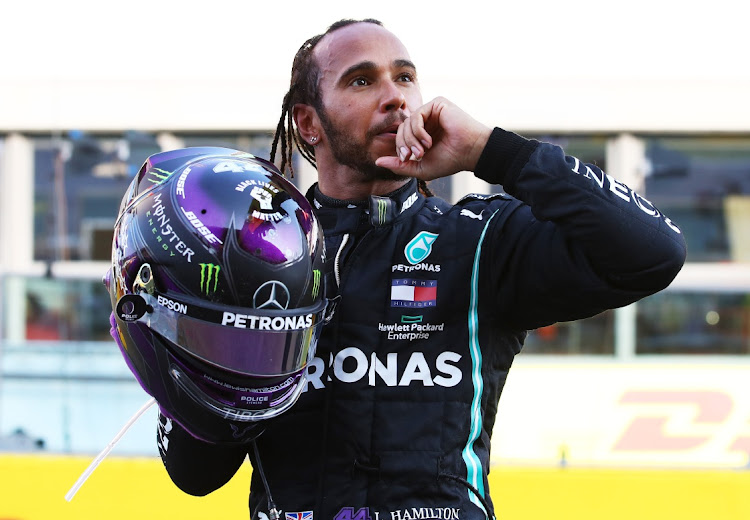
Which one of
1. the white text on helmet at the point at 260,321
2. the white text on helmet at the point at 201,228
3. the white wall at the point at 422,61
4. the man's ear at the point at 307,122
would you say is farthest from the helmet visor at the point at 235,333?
the white wall at the point at 422,61

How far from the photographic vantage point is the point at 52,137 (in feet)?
20.4

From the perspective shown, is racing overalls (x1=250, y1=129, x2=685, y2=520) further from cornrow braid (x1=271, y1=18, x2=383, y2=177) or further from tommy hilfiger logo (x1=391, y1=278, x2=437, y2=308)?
cornrow braid (x1=271, y1=18, x2=383, y2=177)

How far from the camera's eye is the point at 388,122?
5.93ft

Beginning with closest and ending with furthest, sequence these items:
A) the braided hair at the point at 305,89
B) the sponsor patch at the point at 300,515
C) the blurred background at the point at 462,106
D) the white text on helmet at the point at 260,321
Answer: the white text on helmet at the point at 260,321
the sponsor patch at the point at 300,515
the braided hair at the point at 305,89
the blurred background at the point at 462,106

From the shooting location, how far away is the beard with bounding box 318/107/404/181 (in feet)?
5.96

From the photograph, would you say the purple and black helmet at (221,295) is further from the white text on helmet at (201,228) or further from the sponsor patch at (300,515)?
the sponsor patch at (300,515)

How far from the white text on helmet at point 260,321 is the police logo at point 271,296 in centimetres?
2

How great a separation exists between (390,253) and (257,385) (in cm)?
40

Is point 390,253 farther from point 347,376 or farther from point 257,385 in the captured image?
point 257,385

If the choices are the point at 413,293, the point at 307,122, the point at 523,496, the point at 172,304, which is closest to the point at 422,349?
the point at 413,293

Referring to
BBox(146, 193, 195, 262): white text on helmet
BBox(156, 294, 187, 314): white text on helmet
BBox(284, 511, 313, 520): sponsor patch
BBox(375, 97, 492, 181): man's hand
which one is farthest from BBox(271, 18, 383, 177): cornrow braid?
BBox(284, 511, 313, 520): sponsor patch

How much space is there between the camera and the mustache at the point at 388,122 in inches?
70.9

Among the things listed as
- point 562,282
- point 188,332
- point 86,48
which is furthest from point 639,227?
point 86,48

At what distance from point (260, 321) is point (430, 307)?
39 centimetres
